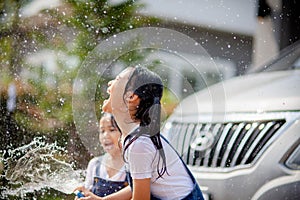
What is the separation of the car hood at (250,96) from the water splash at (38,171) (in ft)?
1.12

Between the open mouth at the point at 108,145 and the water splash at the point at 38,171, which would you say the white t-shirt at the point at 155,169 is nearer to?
the open mouth at the point at 108,145

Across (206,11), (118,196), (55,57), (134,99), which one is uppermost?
(206,11)

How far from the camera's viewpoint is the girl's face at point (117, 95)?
4.90ft

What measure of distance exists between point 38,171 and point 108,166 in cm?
33

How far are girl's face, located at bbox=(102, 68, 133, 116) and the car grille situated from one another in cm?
23

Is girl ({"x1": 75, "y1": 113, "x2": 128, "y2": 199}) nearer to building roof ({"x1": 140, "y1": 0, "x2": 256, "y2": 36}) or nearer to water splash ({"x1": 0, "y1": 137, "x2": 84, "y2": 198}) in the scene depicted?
water splash ({"x1": 0, "y1": 137, "x2": 84, "y2": 198})

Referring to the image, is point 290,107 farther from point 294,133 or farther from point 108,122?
point 108,122

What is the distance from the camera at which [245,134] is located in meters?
1.58

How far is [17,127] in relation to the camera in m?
2.01

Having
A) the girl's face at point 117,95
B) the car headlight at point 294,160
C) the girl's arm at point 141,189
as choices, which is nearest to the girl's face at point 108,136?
the girl's face at point 117,95

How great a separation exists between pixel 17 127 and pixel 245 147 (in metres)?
0.77

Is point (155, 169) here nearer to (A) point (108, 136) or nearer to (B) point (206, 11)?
(A) point (108, 136)

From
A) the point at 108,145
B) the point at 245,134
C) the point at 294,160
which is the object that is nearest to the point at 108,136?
the point at 108,145

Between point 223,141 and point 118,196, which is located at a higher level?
point 223,141
